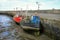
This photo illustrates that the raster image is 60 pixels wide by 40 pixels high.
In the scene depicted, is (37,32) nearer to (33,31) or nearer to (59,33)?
(33,31)

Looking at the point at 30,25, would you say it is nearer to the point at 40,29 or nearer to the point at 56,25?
the point at 40,29

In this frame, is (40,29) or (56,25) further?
(40,29)

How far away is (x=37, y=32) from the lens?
17297mm

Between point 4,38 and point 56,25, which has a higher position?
point 56,25

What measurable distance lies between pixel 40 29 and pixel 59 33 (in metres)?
4.20

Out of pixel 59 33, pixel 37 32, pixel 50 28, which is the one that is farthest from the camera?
pixel 37 32

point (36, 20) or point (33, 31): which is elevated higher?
point (36, 20)

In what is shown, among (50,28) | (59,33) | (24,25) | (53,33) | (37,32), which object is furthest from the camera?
(24,25)

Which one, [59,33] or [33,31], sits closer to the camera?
[59,33]

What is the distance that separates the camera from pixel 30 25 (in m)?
17.8

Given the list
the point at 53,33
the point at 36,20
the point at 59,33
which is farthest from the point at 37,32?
the point at 59,33

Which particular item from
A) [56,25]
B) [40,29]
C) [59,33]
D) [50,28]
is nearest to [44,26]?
[40,29]

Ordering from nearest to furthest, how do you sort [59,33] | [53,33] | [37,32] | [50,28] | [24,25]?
[59,33] → [53,33] → [50,28] → [37,32] → [24,25]

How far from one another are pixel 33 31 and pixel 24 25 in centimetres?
177
